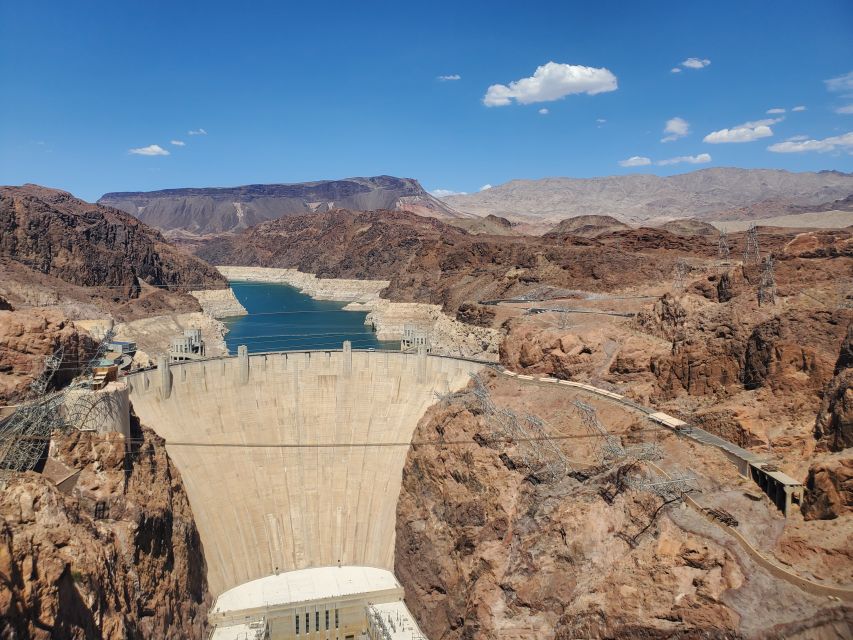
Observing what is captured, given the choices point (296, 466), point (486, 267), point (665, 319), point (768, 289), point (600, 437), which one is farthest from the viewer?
point (486, 267)

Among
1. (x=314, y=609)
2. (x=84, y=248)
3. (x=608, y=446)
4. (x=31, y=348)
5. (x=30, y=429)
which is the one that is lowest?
(x=314, y=609)

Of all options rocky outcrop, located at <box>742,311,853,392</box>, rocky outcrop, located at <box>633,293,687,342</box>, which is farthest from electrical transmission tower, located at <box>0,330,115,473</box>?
rocky outcrop, located at <box>633,293,687,342</box>

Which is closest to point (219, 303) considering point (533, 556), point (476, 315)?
point (476, 315)

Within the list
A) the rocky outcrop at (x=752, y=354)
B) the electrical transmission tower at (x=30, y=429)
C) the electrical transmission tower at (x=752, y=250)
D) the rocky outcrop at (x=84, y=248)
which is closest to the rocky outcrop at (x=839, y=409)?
the rocky outcrop at (x=752, y=354)

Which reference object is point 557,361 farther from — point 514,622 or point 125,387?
point 125,387

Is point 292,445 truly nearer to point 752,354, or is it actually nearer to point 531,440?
point 531,440

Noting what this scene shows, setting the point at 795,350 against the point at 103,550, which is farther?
the point at 795,350

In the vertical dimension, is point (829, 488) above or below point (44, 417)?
below

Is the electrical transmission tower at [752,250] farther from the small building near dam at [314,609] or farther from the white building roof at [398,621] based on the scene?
the small building near dam at [314,609]
